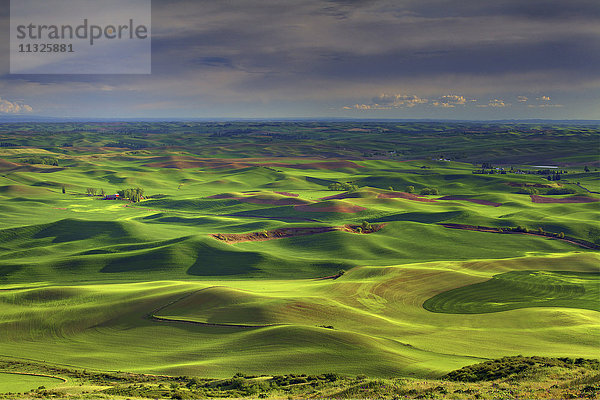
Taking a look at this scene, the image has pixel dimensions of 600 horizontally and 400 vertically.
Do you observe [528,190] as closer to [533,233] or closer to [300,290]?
[533,233]

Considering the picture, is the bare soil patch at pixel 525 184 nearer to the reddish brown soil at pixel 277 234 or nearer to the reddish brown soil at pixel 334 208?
the reddish brown soil at pixel 334 208

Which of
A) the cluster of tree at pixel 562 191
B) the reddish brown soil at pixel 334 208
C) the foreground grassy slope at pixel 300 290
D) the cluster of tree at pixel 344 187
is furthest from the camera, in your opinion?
the cluster of tree at pixel 344 187

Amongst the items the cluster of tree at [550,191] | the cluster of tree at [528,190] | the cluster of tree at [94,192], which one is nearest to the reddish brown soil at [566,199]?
the cluster of tree at [550,191]


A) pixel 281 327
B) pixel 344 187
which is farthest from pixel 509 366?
pixel 344 187

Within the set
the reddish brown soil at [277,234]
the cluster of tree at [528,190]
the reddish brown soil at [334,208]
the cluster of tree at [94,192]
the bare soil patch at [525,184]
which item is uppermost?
the bare soil patch at [525,184]

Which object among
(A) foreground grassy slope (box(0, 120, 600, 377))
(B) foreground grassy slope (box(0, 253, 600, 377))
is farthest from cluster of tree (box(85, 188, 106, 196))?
(B) foreground grassy slope (box(0, 253, 600, 377))

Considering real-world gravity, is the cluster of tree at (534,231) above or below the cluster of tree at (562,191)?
below

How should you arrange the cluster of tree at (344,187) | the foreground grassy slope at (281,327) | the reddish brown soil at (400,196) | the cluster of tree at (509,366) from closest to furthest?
1. the cluster of tree at (509,366)
2. the foreground grassy slope at (281,327)
3. the reddish brown soil at (400,196)
4. the cluster of tree at (344,187)

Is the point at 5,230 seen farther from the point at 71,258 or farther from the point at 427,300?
the point at 427,300

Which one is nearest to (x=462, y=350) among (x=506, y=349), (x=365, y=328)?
(x=506, y=349)

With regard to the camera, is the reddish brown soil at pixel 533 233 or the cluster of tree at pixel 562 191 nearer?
the reddish brown soil at pixel 533 233

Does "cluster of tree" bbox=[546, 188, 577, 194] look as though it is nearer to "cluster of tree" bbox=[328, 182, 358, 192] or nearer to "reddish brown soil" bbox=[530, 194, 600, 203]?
"reddish brown soil" bbox=[530, 194, 600, 203]

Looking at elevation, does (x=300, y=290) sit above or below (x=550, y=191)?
below
